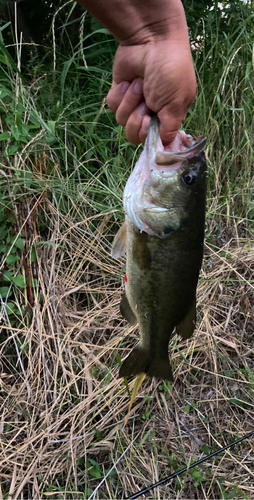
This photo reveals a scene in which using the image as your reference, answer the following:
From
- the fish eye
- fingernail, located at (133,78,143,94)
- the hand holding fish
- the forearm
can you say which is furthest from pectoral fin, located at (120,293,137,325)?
the forearm

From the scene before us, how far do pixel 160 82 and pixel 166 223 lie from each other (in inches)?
19.3

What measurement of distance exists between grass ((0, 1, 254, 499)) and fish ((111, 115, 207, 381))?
1.00 m

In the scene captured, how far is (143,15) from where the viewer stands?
117 centimetres

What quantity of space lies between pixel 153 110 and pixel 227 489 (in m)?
2.20

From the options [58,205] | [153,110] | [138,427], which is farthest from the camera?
[58,205]

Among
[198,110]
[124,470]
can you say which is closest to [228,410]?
[124,470]

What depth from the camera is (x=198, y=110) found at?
2.68 m

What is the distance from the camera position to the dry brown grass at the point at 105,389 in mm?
1965

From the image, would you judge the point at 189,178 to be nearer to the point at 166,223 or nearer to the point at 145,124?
the point at 166,223

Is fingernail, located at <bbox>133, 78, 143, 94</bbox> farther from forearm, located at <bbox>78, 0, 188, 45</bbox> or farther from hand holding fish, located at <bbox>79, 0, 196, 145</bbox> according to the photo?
forearm, located at <bbox>78, 0, 188, 45</bbox>

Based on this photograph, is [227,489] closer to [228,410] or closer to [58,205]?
Result: [228,410]

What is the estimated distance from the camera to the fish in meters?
1.19

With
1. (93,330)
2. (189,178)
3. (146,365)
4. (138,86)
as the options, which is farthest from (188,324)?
(93,330)

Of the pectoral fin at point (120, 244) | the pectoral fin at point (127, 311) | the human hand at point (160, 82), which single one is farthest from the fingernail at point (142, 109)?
the pectoral fin at point (127, 311)
